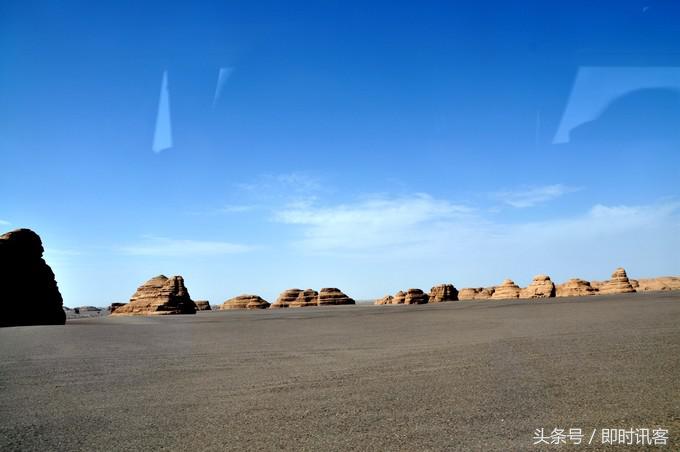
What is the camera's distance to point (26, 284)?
19.3m

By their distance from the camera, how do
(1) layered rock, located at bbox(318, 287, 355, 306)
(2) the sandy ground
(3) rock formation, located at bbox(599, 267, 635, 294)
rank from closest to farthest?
(2) the sandy ground, (3) rock formation, located at bbox(599, 267, 635, 294), (1) layered rock, located at bbox(318, 287, 355, 306)

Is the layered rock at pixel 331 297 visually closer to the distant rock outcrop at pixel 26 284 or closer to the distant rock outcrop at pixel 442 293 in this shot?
the distant rock outcrop at pixel 442 293

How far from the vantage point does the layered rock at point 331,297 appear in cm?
7031

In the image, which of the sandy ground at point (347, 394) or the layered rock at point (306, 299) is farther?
the layered rock at point (306, 299)

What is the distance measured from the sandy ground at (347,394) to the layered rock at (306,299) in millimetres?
63601

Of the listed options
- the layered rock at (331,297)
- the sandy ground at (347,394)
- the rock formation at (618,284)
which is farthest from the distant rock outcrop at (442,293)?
the sandy ground at (347,394)

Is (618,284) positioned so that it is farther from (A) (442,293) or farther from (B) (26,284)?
(B) (26,284)

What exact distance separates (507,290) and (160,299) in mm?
58003

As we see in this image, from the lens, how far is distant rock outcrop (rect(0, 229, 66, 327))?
18.5 m

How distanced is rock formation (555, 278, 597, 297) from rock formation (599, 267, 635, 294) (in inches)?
73.5

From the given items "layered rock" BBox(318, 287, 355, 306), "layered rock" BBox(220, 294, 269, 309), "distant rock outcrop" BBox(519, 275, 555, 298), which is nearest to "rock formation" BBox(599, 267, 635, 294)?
"distant rock outcrop" BBox(519, 275, 555, 298)

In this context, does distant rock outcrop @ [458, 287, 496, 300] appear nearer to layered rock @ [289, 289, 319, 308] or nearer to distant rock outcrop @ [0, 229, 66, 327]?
layered rock @ [289, 289, 319, 308]

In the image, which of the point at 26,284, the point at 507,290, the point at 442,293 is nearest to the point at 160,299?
the point at 26,284

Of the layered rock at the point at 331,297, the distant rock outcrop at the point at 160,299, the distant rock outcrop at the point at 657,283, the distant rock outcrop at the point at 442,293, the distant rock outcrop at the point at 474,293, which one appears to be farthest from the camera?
the distant rock outcrop at the point at 474,293
